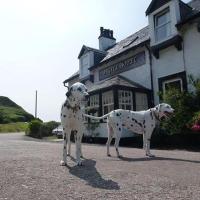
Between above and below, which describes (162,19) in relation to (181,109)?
above

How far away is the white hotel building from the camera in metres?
16.4

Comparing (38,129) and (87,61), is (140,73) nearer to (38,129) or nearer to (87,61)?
(87,61)

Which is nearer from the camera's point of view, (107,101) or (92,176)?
(92,176)

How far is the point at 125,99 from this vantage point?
1912 cm

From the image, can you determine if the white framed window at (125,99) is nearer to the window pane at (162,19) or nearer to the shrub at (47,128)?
the window pane at (162,19)

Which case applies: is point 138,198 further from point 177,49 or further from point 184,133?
point 177,49

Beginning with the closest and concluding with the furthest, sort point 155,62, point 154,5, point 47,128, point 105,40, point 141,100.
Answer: point 154,5 → point 155,62 → point 141,100 → point 105,40 → point 47,128

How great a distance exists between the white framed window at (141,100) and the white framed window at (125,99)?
45 cm

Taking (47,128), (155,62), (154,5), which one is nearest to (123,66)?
(155,62)

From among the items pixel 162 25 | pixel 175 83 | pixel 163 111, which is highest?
pixel 162 25

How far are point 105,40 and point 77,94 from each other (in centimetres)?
2283

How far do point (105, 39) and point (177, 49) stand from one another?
13.3 meters

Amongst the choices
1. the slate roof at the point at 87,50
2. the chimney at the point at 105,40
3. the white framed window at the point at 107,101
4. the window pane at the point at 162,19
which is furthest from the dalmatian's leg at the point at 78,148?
the chimney at the point at 105,40

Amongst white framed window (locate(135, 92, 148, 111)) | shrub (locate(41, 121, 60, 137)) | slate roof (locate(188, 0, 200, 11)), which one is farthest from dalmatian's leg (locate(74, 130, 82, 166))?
shrub (locate(41, 121, 60, 137))
